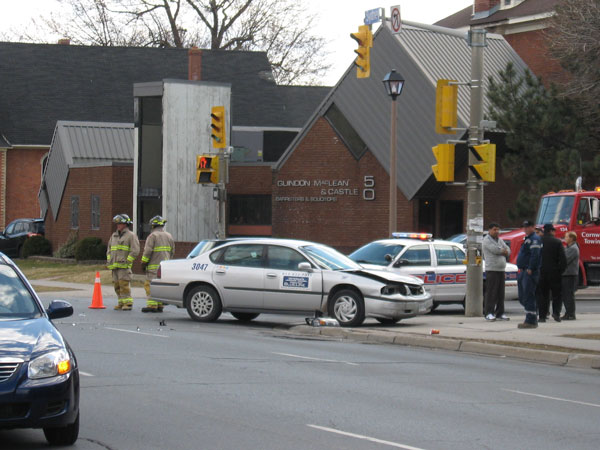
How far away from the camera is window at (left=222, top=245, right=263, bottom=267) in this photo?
17594mm

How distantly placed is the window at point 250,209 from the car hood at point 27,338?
29.3 metres

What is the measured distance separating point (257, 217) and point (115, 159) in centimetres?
783

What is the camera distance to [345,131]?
114 feet

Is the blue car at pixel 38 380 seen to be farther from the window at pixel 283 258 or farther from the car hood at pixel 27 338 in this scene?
the window at pixel 283 258

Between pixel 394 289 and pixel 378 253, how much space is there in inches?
139

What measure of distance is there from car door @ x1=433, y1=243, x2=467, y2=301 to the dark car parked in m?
26.8

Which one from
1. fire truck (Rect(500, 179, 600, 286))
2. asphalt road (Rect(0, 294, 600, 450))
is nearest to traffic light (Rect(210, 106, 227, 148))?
fire truck (Rect(500, 179, 600, 286))

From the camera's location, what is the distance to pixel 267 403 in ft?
31.3

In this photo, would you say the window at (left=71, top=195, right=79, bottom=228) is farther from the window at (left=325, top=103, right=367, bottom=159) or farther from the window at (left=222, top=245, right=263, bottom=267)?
the window at (left=222, top=245, right=263, bottom=267)

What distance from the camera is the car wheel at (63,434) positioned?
24.2 ft

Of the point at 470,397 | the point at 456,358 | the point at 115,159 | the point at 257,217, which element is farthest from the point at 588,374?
the point at 115,159

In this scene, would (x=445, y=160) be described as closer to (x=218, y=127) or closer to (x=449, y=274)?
(x=449, y=274)

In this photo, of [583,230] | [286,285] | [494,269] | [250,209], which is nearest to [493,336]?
[494,269]

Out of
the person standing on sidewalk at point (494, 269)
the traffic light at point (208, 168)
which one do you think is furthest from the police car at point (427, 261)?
the traffic light at point (208, 168)
